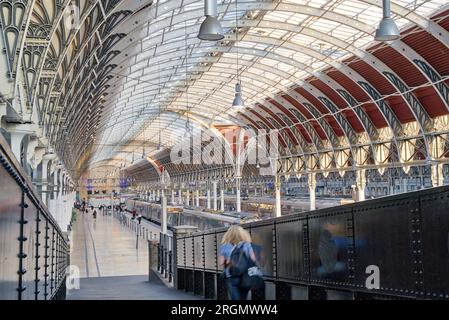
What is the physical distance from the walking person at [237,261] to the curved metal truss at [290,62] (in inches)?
437

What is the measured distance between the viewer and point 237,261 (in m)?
5.72

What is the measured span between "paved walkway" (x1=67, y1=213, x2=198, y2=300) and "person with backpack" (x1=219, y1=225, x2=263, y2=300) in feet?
31.3

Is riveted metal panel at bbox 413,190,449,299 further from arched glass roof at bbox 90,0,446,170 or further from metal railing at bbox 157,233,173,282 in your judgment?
arched glass roof at bbox 90,0,446,170

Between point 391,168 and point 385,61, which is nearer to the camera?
point 385,61

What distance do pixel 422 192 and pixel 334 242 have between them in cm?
192

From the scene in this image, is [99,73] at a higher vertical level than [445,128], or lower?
higher

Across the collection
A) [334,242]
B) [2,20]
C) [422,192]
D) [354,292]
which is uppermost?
A: [2,20]

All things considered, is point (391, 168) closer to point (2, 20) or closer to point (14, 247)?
point (2, 20)

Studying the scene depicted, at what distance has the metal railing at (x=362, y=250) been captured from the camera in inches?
208

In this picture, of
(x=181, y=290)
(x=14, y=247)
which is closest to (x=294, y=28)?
(x=181, y=290)

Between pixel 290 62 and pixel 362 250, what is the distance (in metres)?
35.1

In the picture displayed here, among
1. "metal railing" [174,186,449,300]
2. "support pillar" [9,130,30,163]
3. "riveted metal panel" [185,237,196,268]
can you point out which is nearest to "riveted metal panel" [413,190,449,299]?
"metal railing" [174,186,449,300]

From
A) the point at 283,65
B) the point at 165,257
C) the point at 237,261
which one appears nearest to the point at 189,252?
the point at 165,257

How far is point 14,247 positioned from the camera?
205 inches
